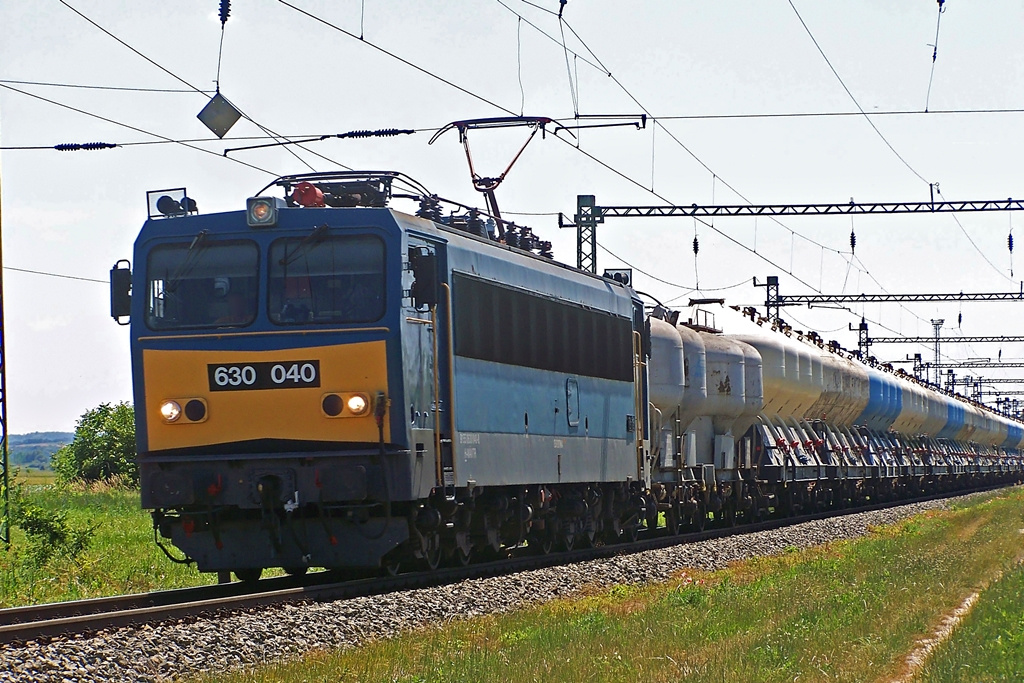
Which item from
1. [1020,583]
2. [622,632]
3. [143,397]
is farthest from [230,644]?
Answer: [1020,583]

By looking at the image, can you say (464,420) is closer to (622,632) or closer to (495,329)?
(495,329)

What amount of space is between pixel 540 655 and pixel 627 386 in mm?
11361

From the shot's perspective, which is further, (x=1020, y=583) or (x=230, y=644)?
(x=1020, y=583)

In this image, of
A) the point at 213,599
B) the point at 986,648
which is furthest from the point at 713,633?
the point at 213,599

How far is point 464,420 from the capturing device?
16453mm

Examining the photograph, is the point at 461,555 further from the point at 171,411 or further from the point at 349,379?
the point at 171,411

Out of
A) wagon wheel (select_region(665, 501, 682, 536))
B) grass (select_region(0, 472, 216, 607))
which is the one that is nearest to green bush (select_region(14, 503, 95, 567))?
grass (select_region(0, 472, 216, 607))

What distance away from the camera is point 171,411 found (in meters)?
15.2

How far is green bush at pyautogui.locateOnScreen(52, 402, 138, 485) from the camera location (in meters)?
55.3

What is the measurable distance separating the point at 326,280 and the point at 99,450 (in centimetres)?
4315

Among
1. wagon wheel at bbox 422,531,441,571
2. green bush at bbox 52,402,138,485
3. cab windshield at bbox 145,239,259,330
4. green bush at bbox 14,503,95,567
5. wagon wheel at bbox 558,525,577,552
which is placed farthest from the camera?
green bush at bbox 52,402,138,485

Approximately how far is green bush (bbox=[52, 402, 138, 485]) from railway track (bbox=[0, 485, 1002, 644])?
1486 inches

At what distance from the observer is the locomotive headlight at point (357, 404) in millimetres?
14938

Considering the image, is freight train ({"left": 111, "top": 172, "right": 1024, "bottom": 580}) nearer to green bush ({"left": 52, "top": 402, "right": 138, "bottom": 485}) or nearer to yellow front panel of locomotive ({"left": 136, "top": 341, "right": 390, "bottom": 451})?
yellow front panel of locomotive ({"left": 136, "top": 341, "right": 390, "bottom": 451})
